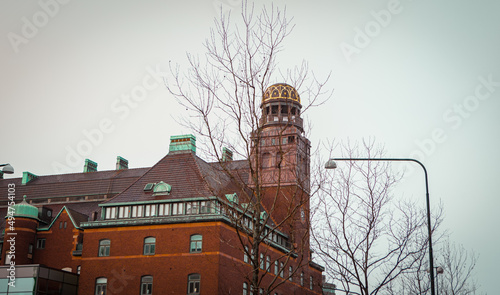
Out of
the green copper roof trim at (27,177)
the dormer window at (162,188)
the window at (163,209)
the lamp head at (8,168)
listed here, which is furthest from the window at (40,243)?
the lamp head at (8,168)

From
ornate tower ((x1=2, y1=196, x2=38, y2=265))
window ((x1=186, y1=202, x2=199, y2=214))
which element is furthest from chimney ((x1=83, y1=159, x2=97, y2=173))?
window ((x1=186, y1=202, x2=199, y2=214))

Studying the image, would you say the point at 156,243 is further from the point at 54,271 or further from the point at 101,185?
the point at 101,185

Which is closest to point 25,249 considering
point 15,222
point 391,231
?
point 15,222

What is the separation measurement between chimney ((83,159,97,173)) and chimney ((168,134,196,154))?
23.4 meters

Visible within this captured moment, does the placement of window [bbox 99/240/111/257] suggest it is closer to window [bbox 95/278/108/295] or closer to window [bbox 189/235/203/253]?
window [bbox 95/278/108/295]

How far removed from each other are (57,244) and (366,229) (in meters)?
43.3

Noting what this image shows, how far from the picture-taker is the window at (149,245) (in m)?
49.2

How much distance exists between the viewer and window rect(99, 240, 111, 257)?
50594 millimetres

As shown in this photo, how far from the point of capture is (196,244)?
157 ft

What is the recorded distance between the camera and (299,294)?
61.3 m

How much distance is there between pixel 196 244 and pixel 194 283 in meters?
3.22

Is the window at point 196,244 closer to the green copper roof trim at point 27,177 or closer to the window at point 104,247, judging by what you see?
the window at point 104,247

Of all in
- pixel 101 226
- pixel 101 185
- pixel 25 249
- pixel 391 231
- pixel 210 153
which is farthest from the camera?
pixel 101 185

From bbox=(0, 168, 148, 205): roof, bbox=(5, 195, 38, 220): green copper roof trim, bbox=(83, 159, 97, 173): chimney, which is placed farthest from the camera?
bbox=(83, 159, 97, 173): chimney
